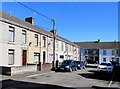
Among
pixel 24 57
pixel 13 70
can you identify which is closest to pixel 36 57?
pixel 24 57

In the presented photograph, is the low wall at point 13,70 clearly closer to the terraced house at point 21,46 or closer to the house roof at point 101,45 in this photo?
the terraced house at point 21,46

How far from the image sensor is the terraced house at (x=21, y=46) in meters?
26.3

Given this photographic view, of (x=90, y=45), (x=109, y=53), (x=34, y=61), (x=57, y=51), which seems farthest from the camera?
(x=90, y=45)

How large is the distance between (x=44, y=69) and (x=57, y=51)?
45.8 feet

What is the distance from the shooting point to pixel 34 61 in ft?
112

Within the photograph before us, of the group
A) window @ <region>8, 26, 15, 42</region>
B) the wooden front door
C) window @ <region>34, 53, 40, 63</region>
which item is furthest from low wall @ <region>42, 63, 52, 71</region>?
window @ <region>8, 26, 15, 42</region>

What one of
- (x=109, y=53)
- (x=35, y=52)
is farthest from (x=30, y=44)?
(x=109, y=53)

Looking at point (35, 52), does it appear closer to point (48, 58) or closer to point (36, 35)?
point (36, 35)

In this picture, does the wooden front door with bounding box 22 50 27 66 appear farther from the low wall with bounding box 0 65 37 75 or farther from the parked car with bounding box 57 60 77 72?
the parked car with bounding box 57 60 77 72

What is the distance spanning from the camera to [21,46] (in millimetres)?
30094

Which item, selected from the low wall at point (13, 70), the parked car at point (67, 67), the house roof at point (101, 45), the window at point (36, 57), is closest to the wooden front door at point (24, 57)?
the window at point (36, 57)

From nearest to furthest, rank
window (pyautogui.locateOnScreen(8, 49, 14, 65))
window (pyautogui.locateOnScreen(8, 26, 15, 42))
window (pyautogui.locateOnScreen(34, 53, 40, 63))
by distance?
window (pyautogui.locateOnScreen(8, 49, 14, 65)), window (pyautogui.locateOnScreen(8, 26, 15, 42)), window (pyautogui.locateOnScreen(34, 53, 40, 63))

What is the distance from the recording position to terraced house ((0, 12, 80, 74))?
26.3 metres

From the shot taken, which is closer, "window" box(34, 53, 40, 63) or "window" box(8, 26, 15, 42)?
"window" box(8, 26, 15, 42)
